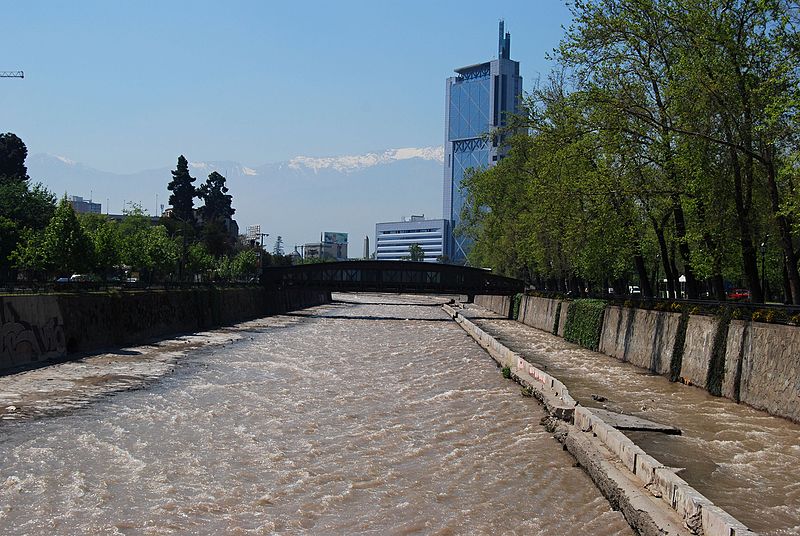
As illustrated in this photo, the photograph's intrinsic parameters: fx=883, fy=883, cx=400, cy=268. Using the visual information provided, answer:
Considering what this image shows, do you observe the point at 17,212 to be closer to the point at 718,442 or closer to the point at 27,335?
the point at 27,335

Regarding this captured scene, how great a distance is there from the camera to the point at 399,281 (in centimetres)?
10769

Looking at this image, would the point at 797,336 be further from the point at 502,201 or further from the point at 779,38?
the point at 502,201

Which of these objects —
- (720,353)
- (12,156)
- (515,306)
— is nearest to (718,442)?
(720,353)

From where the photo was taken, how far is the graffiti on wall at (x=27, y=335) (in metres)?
35.4

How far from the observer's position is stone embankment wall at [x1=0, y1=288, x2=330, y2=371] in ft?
120

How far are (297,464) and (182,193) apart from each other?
474ft

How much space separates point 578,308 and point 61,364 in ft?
103

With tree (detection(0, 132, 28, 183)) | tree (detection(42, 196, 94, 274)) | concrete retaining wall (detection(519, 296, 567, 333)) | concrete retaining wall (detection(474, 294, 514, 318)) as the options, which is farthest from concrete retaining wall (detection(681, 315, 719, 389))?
tree (detection(0, 132, 28, 183))

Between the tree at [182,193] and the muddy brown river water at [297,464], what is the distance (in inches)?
5015

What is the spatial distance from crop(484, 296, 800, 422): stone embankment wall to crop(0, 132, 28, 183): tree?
3840 inches

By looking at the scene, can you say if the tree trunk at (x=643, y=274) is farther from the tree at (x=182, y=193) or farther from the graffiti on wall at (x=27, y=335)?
the tree at (x=182, y=193)

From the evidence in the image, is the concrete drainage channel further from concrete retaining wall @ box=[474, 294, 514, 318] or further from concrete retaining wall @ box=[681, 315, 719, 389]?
concrete retaining wall @ box=[474, 294, 514, 318]

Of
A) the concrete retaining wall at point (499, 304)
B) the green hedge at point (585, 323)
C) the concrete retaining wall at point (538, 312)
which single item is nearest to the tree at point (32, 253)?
the green hedge at point (585, 323)

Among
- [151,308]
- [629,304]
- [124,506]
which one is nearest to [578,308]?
[629,304]
